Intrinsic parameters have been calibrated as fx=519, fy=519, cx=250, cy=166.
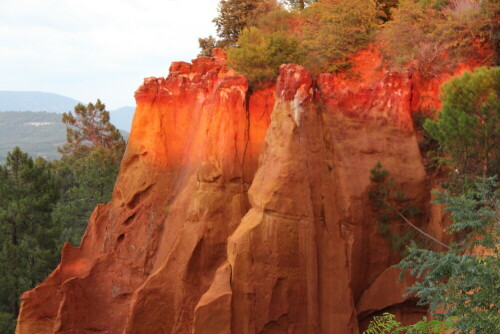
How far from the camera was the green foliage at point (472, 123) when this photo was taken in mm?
10328

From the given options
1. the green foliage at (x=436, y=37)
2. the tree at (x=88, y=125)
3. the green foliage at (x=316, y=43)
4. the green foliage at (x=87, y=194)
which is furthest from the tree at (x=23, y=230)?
the tree at (x=88, y=125)

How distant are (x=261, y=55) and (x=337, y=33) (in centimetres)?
368

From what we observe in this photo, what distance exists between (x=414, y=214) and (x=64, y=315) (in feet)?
29.1

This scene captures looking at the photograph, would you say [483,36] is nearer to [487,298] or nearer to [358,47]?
[358,47]

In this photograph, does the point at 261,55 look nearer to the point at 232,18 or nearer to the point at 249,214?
the point at 249,214

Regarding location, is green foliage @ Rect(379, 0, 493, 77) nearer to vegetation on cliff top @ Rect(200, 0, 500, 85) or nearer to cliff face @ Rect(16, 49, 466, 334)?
vegetation on cliff top @ Rect(200, 0, 500, 85)

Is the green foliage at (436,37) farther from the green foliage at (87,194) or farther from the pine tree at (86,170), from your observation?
the green foliage at (87,194)

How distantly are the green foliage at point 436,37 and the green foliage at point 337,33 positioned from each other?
2.90 ft

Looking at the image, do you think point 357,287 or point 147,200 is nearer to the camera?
point 357,287

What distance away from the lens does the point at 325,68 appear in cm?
1490

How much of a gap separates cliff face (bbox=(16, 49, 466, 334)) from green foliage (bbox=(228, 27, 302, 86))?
560mm

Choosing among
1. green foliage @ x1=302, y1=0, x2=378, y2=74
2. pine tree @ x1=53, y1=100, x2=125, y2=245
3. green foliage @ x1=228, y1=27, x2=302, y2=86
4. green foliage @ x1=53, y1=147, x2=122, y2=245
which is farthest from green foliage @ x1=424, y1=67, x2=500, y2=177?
green foliage @ x1=53, y1=147, x2=122, y2=245

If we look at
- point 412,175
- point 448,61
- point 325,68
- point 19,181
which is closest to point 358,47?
point 325,68

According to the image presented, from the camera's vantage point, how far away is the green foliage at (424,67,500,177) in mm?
10328
